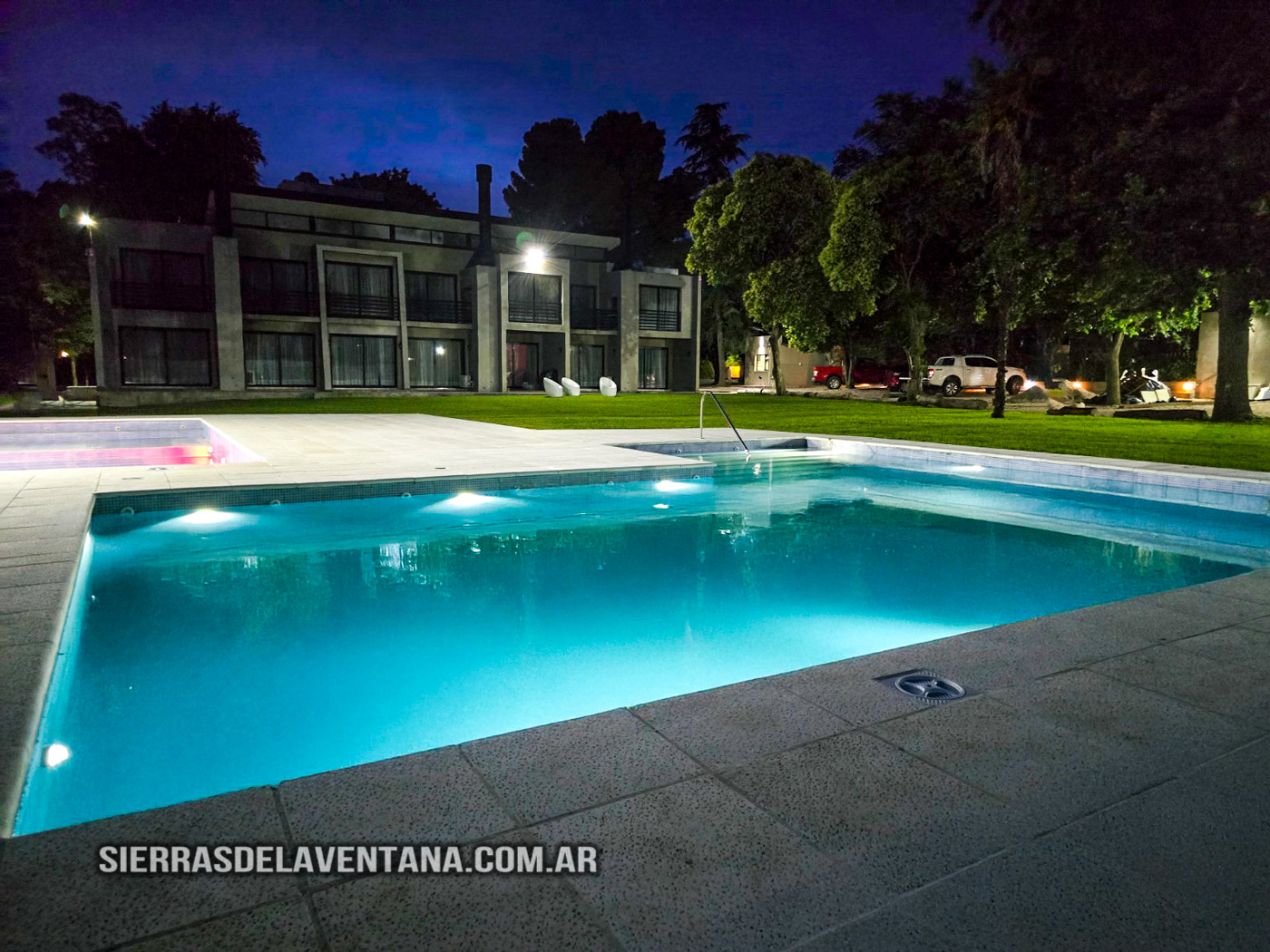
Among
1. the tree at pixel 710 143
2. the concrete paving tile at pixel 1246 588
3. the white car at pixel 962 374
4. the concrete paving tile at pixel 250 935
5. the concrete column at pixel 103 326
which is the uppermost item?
the tree at pixel 710 143

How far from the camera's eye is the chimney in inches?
1177

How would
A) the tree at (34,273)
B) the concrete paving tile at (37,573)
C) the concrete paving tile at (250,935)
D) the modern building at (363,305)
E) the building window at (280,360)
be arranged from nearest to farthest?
1. the concrete paving tile at (250,935)
2. the concrete paving tile at (37,573)
3. the modern building at (363,305)
4. the building window at (280,360)
5. the tree at (34,273)

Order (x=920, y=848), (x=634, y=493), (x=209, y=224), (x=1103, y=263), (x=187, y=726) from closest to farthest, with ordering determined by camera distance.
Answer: (x=920, y=848) < (x=187, y=726) < (x=634, y=493) < (x=1103, y=263) < (x=209, y=224)

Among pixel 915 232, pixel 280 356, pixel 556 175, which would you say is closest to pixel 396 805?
pixel 915 232

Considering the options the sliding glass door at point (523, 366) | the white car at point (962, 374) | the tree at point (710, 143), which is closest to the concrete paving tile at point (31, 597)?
the sliding glass door at point (523, 366)

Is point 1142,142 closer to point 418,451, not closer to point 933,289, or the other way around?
point 933,289

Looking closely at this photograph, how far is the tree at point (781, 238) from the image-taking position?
2481 centimetres

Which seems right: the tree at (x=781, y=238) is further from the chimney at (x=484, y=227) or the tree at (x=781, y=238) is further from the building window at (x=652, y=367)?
the chimney at (x=484, y=227)

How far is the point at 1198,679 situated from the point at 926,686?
41.9 inches

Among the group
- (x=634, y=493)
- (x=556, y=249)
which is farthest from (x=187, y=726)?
(x=556, y=249)

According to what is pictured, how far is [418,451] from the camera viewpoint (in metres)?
10.5

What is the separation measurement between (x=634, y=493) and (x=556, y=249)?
26.2 metres

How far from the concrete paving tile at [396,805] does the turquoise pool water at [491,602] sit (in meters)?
1.18

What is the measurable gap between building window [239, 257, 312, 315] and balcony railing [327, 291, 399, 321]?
33.8 inches
